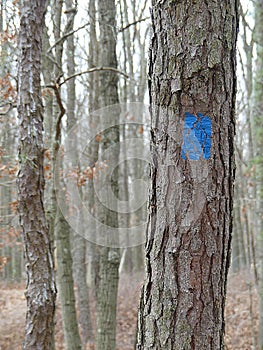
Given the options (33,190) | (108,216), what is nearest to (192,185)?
(33,190)

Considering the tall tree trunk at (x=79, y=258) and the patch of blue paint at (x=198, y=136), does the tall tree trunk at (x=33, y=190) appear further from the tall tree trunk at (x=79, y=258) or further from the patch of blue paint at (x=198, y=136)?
the tall tree trunk at (x=79, y=258)

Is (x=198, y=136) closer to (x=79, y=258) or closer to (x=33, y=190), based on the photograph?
(x=33, y=190)

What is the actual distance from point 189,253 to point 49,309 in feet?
8.66

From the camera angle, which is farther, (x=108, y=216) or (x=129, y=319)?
(x=129, y=319)

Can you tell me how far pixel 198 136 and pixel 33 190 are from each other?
2.50 metres

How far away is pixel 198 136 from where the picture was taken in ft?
5.60

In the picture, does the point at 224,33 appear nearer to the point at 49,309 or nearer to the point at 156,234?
the point at 156,234

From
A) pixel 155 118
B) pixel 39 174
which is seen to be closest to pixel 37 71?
pixel 39 174

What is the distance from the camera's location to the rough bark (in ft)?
5.46

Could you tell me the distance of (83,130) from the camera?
904 cm

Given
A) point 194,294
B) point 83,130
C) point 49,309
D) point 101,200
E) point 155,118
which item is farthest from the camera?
point 83,130

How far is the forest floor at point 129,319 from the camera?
9.36 metres

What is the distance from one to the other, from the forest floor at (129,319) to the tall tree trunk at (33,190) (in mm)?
4840

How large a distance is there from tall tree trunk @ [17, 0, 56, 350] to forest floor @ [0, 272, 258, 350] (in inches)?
191
